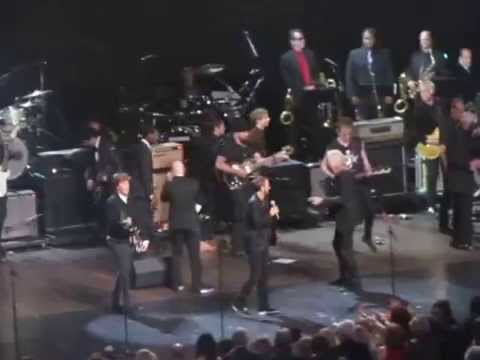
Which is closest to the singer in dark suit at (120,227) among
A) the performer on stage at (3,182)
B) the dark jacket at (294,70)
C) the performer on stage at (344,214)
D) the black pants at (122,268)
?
the black pants at (122,268)

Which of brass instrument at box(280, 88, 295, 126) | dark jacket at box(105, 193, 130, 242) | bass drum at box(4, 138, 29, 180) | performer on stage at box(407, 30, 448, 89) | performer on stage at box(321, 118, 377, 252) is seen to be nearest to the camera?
dark jacket at box(105, 193, 130, 242)

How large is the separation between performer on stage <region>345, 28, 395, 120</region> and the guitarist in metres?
3.43

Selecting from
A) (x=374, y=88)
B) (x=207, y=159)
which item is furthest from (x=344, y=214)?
(x=374, y=88)

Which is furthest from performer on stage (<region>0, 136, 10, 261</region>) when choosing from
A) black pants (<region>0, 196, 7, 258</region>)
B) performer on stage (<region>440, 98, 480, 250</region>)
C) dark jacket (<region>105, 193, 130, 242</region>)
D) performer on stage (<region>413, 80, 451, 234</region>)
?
performer on stage (<region>413, 80, 451, 234</region>)

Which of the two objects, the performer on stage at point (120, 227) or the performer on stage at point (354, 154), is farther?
the performer on stage at point (354, 154)

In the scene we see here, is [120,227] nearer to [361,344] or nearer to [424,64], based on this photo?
[361,344]

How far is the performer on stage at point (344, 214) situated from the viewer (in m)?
14.9

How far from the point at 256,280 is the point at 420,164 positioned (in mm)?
5782

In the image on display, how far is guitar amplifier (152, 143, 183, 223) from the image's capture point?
1756 centimetres

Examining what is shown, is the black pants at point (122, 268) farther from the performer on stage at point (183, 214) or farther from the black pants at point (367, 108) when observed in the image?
the black pants at point (367, 108)

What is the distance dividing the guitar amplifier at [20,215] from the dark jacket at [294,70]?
13.6 feet

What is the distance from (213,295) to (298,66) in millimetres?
5169

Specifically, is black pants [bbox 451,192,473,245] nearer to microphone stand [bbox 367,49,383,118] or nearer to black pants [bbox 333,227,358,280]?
black pants [bbox 333,227,358,280]

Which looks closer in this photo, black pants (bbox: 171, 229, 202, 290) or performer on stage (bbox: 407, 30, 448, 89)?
black pants (bbox: 171, 229, 202, 290)
